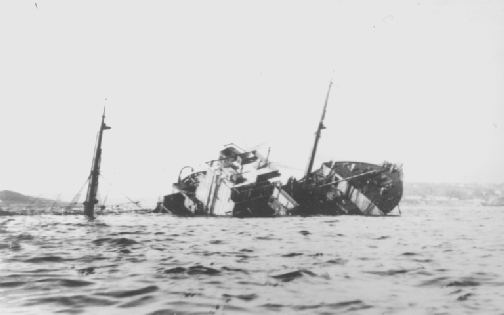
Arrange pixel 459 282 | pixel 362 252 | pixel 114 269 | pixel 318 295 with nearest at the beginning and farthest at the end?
pixel 318 295 → pixel 459 282 → pixel 114 269 → pixel 362 252

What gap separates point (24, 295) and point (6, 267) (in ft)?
8.46

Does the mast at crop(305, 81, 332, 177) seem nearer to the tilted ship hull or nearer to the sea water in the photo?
the tilted ship hull

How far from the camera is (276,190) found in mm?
27641

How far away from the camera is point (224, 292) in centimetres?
605

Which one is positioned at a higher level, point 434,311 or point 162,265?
point 434,311

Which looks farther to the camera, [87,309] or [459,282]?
[459,282]

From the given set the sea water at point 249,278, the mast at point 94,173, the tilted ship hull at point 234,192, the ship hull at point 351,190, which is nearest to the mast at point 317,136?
the ship hull at point 351,190

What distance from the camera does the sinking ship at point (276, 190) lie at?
1065 inches

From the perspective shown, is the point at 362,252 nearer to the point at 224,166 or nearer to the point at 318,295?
the point at 318,295

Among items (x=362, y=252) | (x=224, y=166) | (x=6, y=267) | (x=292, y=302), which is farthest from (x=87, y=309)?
(x=224, y=166)

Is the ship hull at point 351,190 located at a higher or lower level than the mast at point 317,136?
lower

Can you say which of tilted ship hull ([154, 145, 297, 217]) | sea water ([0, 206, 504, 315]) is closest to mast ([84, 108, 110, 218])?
tilted ship hull ([154, 145, 297, 217])

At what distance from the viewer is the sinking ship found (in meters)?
27.0

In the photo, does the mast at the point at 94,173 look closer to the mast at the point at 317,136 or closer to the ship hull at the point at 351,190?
the ship hull at the point at 351,190
